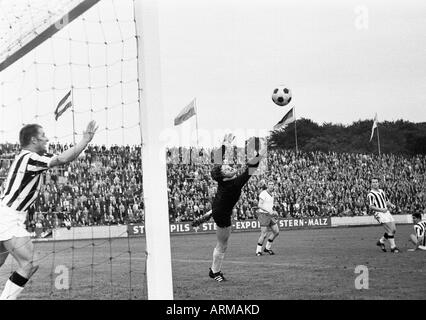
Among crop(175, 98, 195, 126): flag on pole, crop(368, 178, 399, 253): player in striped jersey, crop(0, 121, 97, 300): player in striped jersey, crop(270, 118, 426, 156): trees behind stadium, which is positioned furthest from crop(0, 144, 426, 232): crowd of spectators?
crop(270, 118, 426, 156): trees behind stadium

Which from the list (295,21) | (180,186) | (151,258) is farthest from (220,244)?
(295,21)

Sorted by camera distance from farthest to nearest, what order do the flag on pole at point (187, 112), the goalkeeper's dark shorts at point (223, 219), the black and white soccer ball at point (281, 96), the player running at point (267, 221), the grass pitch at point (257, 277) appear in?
the flag on pole at point (187, 112)
the player running at point (267, 221)
the black and white soccer ball at point (281, 96)
the goalkeeper's dark shorts at point (223, 219)
the grass pitch at point (257, 277)

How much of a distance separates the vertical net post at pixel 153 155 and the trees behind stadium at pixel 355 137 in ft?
124

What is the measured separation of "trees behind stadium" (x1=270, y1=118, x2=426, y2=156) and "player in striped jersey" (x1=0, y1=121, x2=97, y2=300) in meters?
37.6

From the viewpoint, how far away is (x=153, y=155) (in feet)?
16.5

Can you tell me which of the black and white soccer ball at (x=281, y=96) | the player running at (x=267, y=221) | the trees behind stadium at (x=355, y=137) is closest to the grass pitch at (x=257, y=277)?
the player running at (x=267, y=221)

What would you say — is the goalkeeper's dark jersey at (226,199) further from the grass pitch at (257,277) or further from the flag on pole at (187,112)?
the flag on pole at (187,112)

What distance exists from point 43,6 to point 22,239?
2.23 metres

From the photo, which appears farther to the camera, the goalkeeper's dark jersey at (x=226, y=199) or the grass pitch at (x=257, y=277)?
the goalkeeper's dark jersey at (x=226, y=199)

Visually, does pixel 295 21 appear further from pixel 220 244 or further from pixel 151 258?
pixel 151 258

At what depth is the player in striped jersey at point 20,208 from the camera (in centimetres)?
529

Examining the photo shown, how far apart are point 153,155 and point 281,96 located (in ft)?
19.6

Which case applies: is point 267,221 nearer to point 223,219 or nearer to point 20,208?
point 223,219

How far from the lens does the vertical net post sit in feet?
16.3
